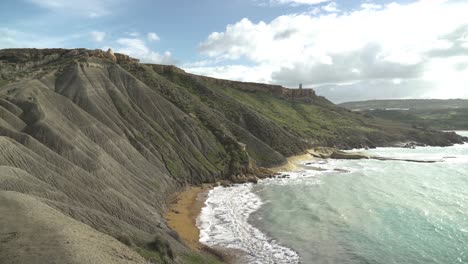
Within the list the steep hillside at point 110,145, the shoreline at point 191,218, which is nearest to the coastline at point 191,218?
the shoreline at point 191,218

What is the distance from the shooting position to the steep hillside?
2947 centimetres

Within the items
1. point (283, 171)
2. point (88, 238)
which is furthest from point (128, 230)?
point (283, 171)

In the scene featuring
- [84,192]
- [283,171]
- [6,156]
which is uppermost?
[6,156]

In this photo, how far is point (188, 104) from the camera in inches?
3765

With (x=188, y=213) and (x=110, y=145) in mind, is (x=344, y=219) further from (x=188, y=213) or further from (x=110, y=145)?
(x=110, y=145)

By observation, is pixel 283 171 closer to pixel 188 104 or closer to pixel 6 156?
pixel 188 104

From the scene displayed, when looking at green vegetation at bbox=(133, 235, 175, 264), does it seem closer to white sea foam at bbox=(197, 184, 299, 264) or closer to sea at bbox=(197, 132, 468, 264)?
sea at bbox=(197, 132, 468, 264)

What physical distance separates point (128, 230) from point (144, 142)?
36.9 metres

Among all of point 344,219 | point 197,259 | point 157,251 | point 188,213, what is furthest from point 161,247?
point 344,219

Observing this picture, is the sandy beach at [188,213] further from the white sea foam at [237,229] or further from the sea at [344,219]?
the sea at [344,219]

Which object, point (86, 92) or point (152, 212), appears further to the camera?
point (86, 92)

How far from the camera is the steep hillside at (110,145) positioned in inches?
1160

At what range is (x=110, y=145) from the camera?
57.4 metres

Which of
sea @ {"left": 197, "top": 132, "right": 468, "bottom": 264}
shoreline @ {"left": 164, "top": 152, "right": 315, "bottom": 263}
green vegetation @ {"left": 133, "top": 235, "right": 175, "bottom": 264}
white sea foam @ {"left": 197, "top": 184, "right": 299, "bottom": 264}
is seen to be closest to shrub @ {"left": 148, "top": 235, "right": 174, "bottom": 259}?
green vegetation @ {"left": 133, "top": 235, "right": 175, "bottom": 264}
